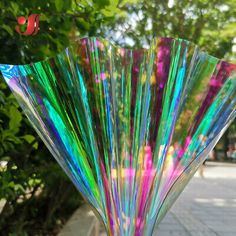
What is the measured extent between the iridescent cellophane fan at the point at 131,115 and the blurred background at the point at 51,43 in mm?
443

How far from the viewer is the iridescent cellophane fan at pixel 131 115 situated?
150 cm

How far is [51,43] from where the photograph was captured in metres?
3.34

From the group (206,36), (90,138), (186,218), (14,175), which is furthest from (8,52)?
(206,36)

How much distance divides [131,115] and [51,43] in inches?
78.7

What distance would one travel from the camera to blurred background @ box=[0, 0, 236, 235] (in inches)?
118

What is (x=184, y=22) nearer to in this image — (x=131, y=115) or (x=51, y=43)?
(x=51, y=43)

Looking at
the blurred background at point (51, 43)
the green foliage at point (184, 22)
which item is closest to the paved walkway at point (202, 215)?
the blurred background at point (51, 43)

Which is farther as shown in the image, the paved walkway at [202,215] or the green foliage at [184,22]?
the green foliage at [184,22]

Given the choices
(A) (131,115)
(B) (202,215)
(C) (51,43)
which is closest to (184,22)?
(B) (202,215)

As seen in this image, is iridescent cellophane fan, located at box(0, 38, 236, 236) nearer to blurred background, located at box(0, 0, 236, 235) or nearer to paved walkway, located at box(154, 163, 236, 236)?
blurred background, located at box(0, 0, 236, 235)

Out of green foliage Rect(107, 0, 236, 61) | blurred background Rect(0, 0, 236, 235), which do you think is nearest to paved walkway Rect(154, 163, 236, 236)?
blurred background Rect(0, 0, 236, 235)

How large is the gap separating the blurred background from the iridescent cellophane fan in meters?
0.44

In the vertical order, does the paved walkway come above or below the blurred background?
below

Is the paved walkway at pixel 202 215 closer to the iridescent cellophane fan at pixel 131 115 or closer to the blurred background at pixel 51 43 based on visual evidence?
the blurred background at pixel 51 43
